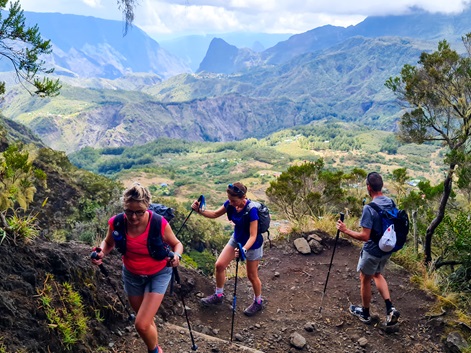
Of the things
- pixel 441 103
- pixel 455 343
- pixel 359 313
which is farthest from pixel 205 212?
pixel 441 103

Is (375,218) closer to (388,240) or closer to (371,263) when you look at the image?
(388,240)

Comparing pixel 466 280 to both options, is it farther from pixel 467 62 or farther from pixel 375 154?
pixel 375 154

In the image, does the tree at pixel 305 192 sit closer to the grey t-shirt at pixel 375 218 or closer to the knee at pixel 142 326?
the grey t-shirt at pixel 375 218

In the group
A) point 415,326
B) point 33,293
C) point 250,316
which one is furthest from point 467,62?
point 33,293

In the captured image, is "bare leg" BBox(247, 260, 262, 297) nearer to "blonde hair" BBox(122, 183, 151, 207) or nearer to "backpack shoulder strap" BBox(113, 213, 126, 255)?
"backpack shoulder strap" BBox(113, 213, 126, 255)

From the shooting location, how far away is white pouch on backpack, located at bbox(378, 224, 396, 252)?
4824mm

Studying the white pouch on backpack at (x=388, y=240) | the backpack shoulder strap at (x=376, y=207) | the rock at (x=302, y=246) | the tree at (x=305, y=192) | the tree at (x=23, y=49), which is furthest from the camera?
the tree at (x=305, y=192)

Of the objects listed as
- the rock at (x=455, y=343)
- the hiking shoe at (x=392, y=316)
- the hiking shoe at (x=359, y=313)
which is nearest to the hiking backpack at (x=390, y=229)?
the hiking shoe at (x=392, y=316)

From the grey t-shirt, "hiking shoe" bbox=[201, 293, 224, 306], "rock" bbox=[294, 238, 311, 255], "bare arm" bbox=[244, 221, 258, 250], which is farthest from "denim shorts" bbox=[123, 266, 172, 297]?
"rock" bbox=[294, 238, 311, 255]

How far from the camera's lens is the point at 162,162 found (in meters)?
168

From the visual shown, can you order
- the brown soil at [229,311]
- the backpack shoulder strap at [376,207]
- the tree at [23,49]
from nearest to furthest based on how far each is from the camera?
1. the brown soil at [229,311]
2. the tree at [23,49]
3. the backpack shoulder strap at [376,207]

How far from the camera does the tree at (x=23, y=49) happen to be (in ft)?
14.1

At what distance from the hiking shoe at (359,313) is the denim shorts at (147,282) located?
128 inches

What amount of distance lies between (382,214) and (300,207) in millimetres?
5919
